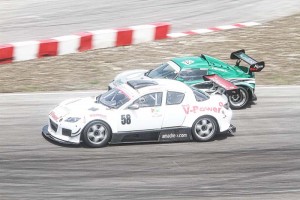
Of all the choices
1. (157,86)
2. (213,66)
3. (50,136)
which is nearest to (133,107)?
(157,86)

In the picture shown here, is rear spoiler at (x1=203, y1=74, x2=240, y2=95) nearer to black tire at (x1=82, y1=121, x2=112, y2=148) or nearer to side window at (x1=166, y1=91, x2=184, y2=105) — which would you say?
side window at (x1=166, y1=91, x2=184, y2=105)

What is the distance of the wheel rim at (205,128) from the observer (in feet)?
51.7

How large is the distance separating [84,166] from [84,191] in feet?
4.32

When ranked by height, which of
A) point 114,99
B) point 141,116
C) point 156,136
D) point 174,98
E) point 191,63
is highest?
point 191,63

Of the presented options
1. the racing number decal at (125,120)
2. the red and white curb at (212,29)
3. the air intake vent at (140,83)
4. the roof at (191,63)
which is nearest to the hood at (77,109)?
the racing number decal at (125,120)

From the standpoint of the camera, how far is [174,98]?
15.7 meters

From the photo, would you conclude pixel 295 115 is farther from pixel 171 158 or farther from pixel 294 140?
pixel 171 158

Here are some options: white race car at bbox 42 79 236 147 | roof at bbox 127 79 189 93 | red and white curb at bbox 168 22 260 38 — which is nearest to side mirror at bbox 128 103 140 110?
white race car at bbox 42 79 236 147

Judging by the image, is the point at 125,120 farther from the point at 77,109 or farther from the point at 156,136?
the point at 77,109

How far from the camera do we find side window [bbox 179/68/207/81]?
18.0 m

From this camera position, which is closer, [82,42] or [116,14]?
[82,42]

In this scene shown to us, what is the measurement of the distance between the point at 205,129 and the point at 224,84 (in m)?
1.67

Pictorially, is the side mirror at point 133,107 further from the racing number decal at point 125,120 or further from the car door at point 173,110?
the car door at point 173,110

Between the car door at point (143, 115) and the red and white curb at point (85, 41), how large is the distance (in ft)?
25.5
